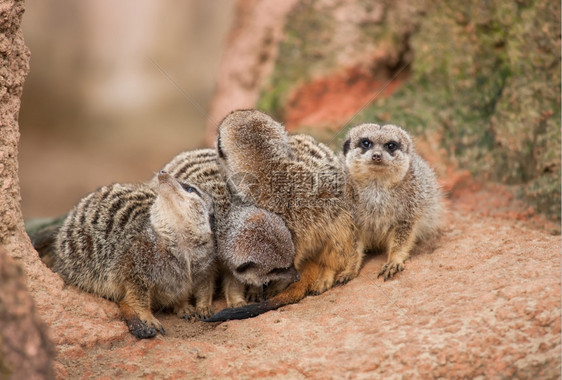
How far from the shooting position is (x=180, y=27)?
13.5 m

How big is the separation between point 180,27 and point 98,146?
328cm

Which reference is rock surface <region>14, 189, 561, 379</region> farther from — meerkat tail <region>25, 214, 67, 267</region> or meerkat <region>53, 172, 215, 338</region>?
meerkat tail <region>25, 214, 67, 267</region>

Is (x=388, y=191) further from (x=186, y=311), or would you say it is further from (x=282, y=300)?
(x=186, y=311)

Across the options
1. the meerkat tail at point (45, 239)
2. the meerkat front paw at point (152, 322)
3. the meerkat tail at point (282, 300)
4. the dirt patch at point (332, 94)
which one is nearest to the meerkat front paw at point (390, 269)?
the meerkat tail at point (282, 300)

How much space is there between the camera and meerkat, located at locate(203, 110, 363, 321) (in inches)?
154

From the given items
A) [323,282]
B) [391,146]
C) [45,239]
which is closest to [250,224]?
[323,282]

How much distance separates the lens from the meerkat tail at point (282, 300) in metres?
3.70

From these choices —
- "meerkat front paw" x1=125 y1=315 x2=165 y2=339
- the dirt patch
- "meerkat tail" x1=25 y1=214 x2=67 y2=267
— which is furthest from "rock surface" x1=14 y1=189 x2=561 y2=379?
the dirt patch

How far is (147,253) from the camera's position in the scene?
369 centimetres

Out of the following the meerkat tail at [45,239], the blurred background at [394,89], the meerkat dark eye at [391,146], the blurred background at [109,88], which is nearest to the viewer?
the meerkat dark eye at [391,146]

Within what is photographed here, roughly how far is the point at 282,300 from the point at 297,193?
2.10 ft

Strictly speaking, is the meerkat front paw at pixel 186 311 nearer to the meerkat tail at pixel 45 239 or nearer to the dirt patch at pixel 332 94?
the meerkat tail at pixel 45 239

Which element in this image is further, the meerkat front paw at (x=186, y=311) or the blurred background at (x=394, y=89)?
the blurred background at (x=394, y=89)

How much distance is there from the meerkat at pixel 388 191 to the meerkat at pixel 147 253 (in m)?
0.97
